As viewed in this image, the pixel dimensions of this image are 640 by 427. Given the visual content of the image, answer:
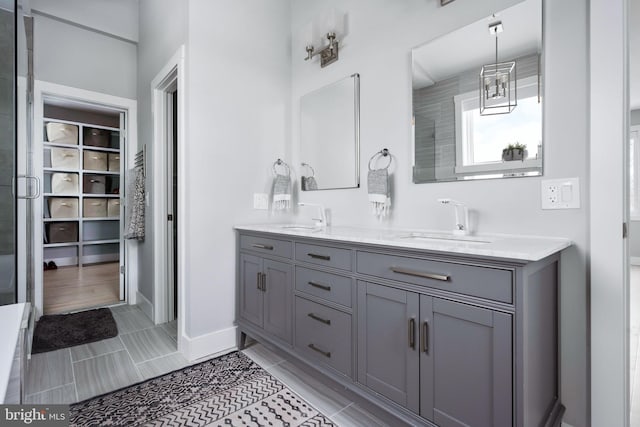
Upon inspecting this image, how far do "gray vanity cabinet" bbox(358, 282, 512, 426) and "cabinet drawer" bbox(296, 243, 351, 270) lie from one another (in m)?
0.16

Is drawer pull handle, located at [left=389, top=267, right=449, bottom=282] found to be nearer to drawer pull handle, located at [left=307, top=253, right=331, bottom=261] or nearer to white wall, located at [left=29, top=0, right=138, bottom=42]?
drawer pull handle, located at [left=307, top=253, right=331, bottom=261]

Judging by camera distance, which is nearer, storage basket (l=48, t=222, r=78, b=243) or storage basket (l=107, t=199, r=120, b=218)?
storage basket (l=48, t=222, r=78, b=243)

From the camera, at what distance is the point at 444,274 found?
3.83 ft

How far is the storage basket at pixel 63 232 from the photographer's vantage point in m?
4.89

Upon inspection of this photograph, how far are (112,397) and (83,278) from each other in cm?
336

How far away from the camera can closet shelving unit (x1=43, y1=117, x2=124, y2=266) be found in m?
4.77

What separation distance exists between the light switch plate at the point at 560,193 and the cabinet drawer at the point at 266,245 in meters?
1.31

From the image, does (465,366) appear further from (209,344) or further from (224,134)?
(224,134)

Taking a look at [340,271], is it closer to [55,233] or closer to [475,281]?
[475,281]

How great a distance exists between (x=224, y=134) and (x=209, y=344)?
152cm

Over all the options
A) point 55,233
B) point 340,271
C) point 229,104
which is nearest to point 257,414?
point 340,271

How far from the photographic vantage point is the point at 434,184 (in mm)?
1761

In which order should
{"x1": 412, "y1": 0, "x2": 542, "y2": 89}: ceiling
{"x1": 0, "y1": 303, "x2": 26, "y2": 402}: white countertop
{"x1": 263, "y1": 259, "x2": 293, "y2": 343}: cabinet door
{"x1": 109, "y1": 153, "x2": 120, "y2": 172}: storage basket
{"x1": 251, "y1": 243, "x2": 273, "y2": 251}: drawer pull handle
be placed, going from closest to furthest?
{"x1": 0, "y1": 303, "x2": 26, "y2": 402}: white countertop < {"x1": 412, "y1": 0, "x2": 542, "y2": 89}: ceiling < {"x1": 263, "y1": 259, "x2": 293, "y2": 343}: cabinet door < {"x1": 251, "y1": 243, "x2": 273, "y2": 251}: drawer pull handle < {"x1": 109, "y1": 153, "x2": 120, "y2": 172}: storage basket

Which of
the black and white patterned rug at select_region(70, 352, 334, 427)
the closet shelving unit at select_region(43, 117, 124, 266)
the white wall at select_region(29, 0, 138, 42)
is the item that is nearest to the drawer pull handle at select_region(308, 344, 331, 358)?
the black and white patterned rug at select_region(70, 352, 334, 427)
